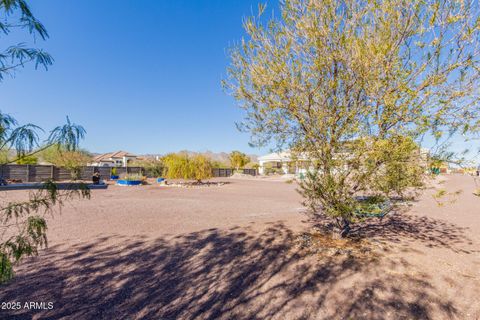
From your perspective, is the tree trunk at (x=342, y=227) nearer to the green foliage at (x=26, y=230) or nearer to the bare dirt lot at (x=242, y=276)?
the bare dirt lot at (x=242, y=276)

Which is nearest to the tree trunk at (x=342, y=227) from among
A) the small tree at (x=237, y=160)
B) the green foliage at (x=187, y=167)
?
the green foliage at (x=187, y=167)

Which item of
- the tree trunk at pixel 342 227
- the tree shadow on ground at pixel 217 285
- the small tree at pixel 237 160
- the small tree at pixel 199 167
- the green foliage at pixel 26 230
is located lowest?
the tree shadow on ground at pixel 217 285

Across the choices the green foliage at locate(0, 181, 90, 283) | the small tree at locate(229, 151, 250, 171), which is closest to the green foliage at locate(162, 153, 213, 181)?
the green foliage at locate(0, 181, 90, 283)

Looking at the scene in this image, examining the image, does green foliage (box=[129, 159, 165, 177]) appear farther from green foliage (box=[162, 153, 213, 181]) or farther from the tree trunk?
the tree trunk

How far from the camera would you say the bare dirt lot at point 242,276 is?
337 centimetres

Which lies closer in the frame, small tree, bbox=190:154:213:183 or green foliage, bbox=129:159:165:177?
small tree, bbox=190:154:213:183

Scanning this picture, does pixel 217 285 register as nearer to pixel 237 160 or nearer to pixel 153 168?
pixel 153 168

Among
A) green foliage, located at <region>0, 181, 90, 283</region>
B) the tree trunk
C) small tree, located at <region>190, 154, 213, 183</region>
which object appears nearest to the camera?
green foliage, located at <region>0, 181, 90, 283</region>

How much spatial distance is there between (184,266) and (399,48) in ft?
20.3

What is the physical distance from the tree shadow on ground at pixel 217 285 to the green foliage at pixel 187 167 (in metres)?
18.4

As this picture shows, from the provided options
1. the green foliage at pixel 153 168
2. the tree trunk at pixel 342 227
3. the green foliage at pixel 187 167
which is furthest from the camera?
the green foliage at pixel 153 168

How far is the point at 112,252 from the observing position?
5.38 meters

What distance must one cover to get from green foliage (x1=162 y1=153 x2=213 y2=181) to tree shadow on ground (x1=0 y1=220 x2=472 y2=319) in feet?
60.2

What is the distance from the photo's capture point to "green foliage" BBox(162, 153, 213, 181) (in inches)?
945
